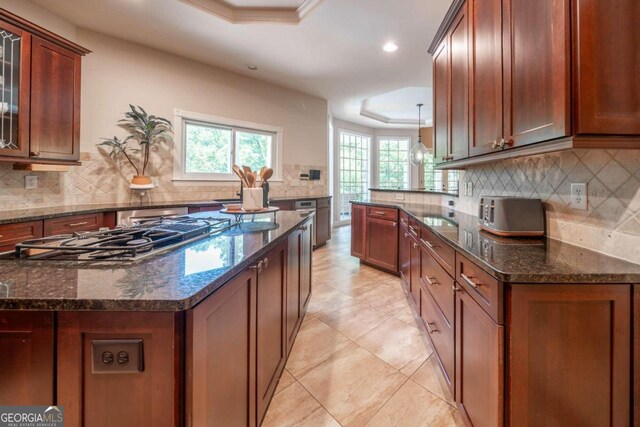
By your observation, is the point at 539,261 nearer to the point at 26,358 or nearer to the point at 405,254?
the point at 26,358

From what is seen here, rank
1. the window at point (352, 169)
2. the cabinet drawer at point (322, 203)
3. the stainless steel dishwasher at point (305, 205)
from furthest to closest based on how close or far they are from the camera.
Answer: the window at point (352, 169) < the cabinet drawer at point (322, 203) < the stainless steel dishwasher at point (305, 205)

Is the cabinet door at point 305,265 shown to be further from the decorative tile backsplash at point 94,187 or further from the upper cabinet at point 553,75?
the decorative tile backsplash at point 94,187

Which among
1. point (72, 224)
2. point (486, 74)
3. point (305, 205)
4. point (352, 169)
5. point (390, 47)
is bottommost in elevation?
point (72, 224)

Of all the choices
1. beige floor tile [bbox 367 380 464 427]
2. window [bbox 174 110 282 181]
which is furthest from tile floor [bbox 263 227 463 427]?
window [bbox 174 110 282 181]

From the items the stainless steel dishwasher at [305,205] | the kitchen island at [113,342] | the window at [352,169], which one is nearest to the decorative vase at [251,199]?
the kitchen island at [113,342]

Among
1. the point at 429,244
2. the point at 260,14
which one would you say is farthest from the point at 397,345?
the point at 260,14

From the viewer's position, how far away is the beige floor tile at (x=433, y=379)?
1509 mm

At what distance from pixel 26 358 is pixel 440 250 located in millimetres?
1663

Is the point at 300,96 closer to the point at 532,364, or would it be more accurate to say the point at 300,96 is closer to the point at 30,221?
the point at 30,221

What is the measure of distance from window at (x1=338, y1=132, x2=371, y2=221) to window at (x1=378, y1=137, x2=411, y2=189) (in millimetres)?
495

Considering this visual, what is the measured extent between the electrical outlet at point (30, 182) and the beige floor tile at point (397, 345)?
326 cm

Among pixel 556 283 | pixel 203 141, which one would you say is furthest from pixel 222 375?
pixel 203 141

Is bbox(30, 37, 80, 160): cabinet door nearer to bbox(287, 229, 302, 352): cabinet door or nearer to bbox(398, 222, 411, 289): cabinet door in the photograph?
bbox(287, 229, 302, 352): cabinet door

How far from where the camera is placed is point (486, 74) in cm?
147
